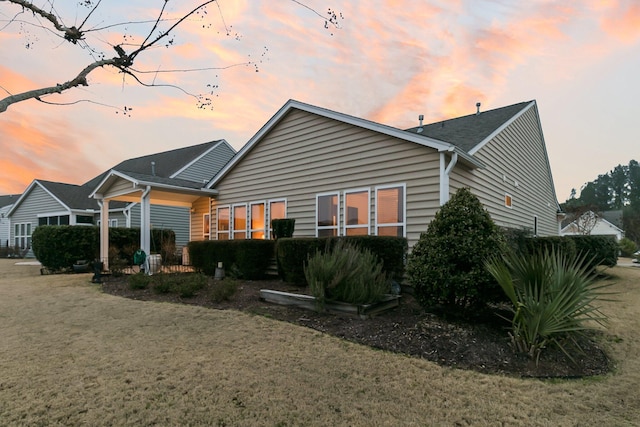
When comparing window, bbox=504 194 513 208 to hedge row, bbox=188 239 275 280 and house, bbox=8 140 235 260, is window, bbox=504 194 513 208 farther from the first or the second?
house, bbox=8 140 235 260

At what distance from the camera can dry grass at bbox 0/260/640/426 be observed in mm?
2939

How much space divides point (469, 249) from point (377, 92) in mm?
9253

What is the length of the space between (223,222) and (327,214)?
5.03 m

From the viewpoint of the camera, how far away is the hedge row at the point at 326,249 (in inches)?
287

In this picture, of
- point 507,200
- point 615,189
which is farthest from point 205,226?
point 615,189

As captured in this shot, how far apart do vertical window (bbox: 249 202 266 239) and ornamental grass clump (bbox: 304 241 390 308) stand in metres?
5.78

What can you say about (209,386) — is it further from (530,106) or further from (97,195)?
(530,106)

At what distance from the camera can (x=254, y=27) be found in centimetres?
581

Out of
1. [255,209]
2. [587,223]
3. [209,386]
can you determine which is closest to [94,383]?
[209,386]

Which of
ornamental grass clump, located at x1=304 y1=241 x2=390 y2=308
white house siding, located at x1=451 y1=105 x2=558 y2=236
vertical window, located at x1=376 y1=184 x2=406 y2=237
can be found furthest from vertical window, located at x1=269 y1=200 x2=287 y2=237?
white house siding, located at x1=451 y1=105 x2=558 y2=236

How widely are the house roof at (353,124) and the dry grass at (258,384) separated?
14.0 ft

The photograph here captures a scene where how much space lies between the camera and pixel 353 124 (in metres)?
9.39

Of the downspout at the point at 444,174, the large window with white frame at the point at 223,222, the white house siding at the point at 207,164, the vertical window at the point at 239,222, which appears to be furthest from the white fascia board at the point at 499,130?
the white house siding at the point at 207,164

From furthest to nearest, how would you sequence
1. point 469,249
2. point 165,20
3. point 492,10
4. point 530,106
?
1. point 530,106
2. point 492,10
3. point 469,249
4. point 165,20
